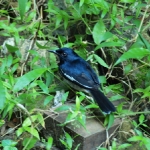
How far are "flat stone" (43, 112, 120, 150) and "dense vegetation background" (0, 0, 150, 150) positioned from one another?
73mm

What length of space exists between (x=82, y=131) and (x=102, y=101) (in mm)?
436

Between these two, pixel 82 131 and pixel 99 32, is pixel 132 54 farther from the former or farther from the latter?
pixel 99 32

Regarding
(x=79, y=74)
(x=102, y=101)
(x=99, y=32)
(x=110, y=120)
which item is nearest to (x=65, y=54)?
(x=79, y=74)

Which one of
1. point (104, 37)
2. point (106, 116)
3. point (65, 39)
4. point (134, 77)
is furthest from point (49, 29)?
point (106, 116)

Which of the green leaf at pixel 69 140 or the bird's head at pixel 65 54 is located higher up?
the bird's head at pixel 65 54

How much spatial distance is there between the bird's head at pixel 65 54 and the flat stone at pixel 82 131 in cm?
82

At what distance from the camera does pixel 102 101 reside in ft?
12.0

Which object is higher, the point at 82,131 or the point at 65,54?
the point at 65,54

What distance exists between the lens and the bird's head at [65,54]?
416 centimetres

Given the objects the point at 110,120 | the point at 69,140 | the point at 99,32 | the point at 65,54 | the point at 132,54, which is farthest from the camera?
the point at 99,32

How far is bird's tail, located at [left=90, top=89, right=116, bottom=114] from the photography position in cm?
357

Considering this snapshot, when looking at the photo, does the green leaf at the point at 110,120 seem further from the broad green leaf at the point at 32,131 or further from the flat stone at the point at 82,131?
the broad green leaf at the point at 32,131

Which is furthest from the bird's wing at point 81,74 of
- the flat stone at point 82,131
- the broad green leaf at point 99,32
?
the flat stone at point 82,131

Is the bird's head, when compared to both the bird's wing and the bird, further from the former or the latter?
the bird's wing
